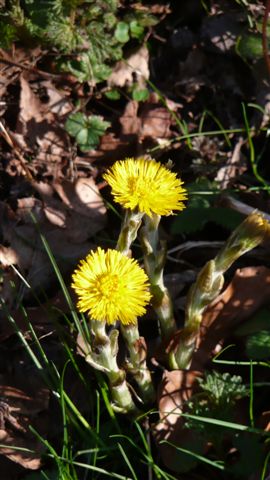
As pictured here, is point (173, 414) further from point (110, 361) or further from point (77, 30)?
point (77, 30)

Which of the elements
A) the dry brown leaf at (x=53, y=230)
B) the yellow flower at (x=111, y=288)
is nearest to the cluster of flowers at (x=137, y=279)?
the yellow flower at (x=111, y=288)

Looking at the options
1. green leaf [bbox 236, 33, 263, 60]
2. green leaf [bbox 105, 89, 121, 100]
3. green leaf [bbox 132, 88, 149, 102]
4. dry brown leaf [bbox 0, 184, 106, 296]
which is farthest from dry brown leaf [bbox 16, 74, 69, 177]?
green leaf [bbox 236, 33, 263, 60]

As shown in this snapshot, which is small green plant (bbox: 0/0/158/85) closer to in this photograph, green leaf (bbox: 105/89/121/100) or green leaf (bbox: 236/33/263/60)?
green leaf (bbox: 105/89/121/100)

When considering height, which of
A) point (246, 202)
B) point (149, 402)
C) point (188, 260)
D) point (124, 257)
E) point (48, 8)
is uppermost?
point (48, 8)

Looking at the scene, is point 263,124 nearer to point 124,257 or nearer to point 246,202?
point 246,202

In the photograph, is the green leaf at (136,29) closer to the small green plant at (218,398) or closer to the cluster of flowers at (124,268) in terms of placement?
the cluster of flowers at (124,268)

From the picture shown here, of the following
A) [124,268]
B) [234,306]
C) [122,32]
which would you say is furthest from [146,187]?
[122,32]

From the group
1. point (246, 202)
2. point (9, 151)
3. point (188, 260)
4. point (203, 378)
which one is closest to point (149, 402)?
point (203, 378)
